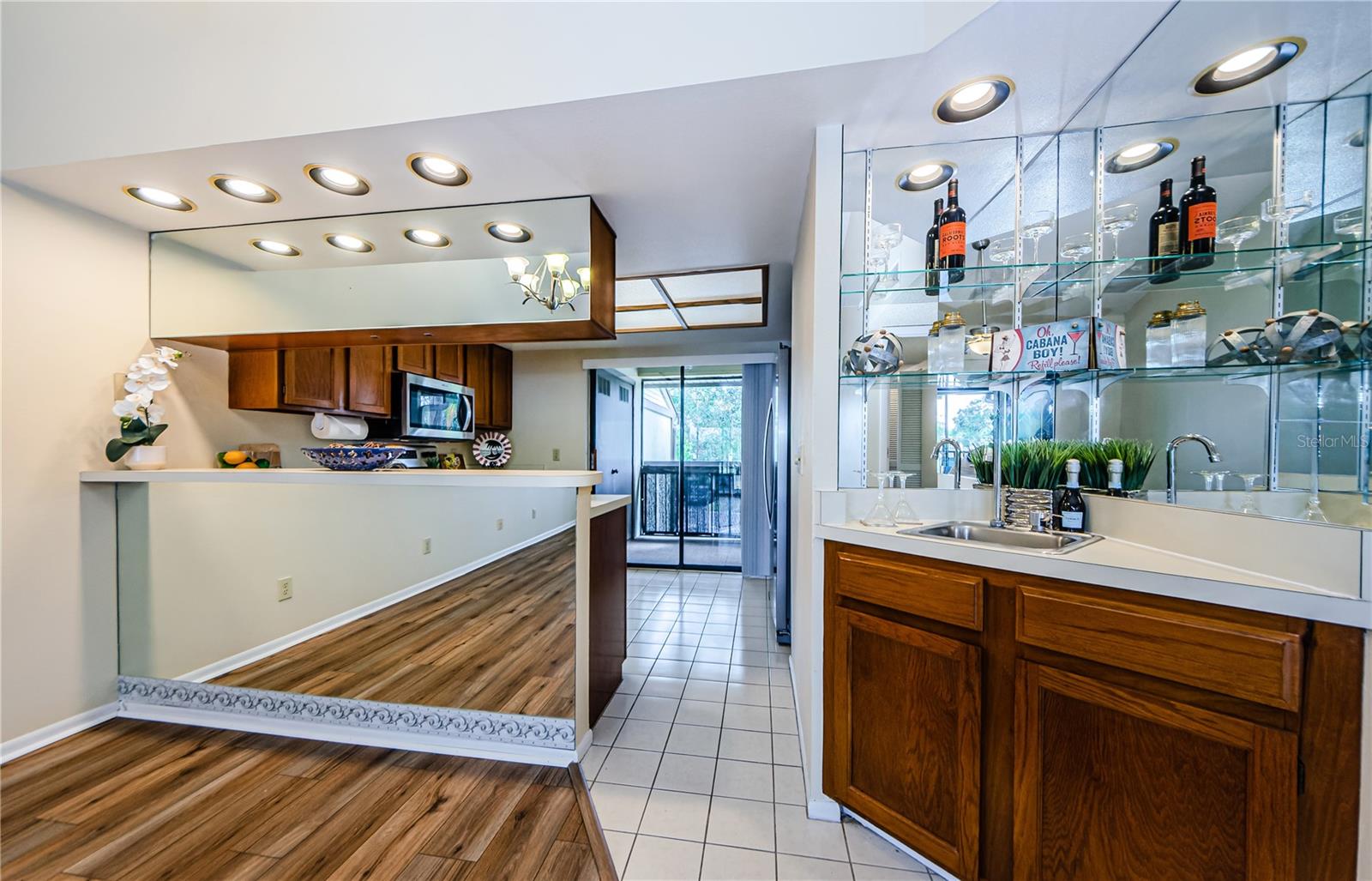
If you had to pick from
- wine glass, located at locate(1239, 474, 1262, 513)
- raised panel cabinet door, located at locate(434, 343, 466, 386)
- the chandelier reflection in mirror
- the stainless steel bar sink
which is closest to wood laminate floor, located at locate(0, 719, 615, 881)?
the stainless steel bar sink

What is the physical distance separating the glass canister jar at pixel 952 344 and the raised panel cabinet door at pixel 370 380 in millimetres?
3186

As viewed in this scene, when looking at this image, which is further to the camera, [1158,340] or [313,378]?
[313,378]

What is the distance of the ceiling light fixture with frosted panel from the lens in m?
2.36

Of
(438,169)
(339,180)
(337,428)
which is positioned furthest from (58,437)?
(438,169)

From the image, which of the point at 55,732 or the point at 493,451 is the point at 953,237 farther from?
the point at 55,732

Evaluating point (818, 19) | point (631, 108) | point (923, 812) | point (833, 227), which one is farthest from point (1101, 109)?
point (923, 812)

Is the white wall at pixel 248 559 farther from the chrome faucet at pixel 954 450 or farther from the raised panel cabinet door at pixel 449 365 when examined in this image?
the raised panel cabinet door at pixel 449 365

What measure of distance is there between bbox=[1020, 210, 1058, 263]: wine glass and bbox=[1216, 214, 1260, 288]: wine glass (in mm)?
469

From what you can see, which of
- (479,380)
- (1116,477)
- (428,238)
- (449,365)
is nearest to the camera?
(1116,477)

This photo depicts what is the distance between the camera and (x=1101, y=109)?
5.18ft

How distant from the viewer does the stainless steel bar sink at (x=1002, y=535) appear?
1487 millimetres

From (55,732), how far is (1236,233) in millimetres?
4748

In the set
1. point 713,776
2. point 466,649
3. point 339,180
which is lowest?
point 713,776

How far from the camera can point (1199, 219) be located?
1.38 metres
